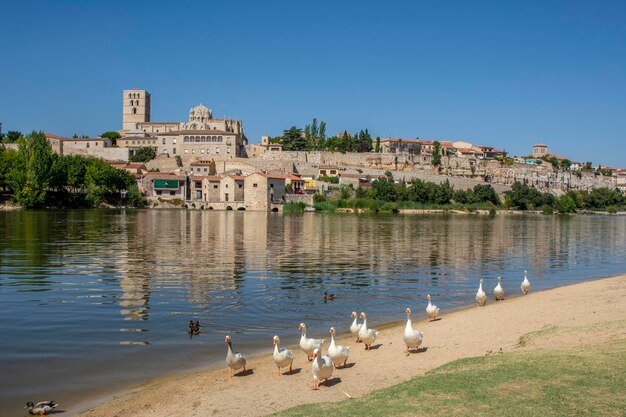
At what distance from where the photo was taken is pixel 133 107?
148 m

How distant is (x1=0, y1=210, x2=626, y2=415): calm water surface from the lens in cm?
1082

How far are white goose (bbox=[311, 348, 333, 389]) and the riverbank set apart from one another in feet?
0.51

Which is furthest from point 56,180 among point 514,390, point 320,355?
point 514,390

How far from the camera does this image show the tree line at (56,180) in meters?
73.6

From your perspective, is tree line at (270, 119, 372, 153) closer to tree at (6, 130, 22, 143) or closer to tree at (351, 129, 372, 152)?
tree at (351, 129, 372, 152)

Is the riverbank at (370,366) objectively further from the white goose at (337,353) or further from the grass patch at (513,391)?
the grass patch at (513,391)

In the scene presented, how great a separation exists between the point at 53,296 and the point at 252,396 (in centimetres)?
1060

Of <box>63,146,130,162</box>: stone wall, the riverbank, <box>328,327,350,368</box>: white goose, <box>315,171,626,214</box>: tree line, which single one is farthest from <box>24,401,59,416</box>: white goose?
<box>63,146,130,162</box>: stone wall

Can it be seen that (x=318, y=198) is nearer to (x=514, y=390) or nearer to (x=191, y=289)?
(x=191, y=289)

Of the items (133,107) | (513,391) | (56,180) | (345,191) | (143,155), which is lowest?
(513,391)

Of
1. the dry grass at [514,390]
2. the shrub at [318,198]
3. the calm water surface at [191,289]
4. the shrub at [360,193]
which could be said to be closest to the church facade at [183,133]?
the shrub at [318,198]

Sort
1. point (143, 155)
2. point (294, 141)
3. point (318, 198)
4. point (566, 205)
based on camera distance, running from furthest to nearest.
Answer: point (294, 141) → point (566, 205) → point (143, 155) → point (318, 198)

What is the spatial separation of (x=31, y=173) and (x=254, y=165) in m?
45.7

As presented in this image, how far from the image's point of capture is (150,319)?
Answer: 46.5 ft
